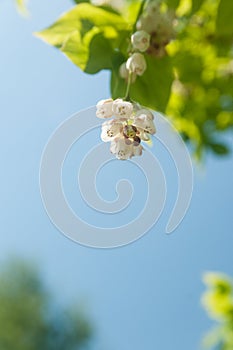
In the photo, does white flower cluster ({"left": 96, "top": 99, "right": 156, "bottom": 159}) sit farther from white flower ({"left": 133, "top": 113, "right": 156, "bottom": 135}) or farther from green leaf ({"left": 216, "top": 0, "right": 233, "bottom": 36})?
green leaf ({"left": 216, "top": 0, "right": 233, "bottom": 36})

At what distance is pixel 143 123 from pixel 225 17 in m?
0.22

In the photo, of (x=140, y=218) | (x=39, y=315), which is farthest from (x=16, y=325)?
(x=140, y=218)

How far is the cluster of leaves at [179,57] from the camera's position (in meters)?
0.53

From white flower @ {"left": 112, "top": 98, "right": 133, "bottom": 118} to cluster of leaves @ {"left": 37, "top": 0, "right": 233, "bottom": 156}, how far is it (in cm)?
12

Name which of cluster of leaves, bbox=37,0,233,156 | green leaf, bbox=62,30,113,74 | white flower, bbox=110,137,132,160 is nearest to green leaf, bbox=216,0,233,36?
cluster of leaves, bbox=37,0,233,156

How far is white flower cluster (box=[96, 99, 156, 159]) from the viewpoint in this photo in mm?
381

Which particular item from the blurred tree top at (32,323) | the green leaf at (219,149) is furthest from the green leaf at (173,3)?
the blurred tree top at (32,323)

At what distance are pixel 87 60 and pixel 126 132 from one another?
155 mm

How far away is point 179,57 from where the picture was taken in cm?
71

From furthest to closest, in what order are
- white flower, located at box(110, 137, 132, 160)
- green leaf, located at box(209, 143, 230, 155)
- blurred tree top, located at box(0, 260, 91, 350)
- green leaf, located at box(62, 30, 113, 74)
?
blurred tree top, located at box(0, 260, 91, 350) < green leaf, located at box(209, 143, 230, 155) < green leaf, located at box(62, 30, 113, 74) < white flower, located at box(110, 137, 132, 160)

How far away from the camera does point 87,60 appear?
0.52 meters

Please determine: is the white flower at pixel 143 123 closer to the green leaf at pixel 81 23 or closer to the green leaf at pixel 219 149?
the green leaf at pixel 81 23

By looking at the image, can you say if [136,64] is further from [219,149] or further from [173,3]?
[219,149]

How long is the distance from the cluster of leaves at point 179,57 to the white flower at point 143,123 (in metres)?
0.12
